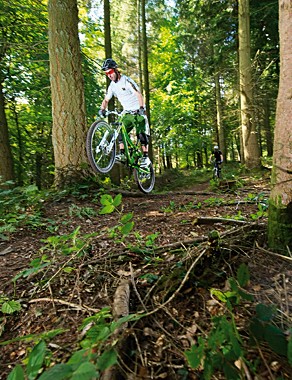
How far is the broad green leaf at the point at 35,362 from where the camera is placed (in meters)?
0.78

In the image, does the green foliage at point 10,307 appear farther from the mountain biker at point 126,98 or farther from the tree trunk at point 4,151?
the tree trunk at point 4,151

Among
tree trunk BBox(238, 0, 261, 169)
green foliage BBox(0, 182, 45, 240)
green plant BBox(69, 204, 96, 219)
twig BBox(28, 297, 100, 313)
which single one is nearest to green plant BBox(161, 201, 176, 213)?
green plant BBox(69, 204, 96, 219)

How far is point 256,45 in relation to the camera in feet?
37.3

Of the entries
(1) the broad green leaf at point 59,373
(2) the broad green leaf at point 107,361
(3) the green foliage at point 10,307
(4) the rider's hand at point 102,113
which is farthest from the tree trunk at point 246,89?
(1) the broad green leaf at point 59,373

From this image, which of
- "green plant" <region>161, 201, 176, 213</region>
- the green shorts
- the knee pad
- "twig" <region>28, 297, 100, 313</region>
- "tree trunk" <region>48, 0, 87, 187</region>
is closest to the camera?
"twig" <region>28, 297, 100, 313</region>

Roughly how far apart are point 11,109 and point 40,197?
7.83 meters

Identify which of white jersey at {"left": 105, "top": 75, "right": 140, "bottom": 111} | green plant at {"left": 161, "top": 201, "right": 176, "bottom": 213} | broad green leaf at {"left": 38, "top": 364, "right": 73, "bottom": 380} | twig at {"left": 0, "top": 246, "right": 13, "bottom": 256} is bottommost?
twig at {"left": 0, "top": 246, "right": 13, "bottom": 256}

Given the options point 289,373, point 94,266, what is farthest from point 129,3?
point 289,373

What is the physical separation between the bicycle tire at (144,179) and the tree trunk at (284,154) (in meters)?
3.98

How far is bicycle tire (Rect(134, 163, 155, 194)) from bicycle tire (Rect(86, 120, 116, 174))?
947 millimetres

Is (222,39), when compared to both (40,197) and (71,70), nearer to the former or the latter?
(71,70)

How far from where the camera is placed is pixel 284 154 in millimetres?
1753

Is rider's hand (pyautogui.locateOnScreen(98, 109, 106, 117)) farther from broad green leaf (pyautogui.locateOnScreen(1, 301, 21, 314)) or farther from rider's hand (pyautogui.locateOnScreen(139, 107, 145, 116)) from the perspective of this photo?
broad green leaf (pyautogui.locateOnScreen(1, 301, 21, 314))

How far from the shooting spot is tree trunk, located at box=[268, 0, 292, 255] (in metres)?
1.74
